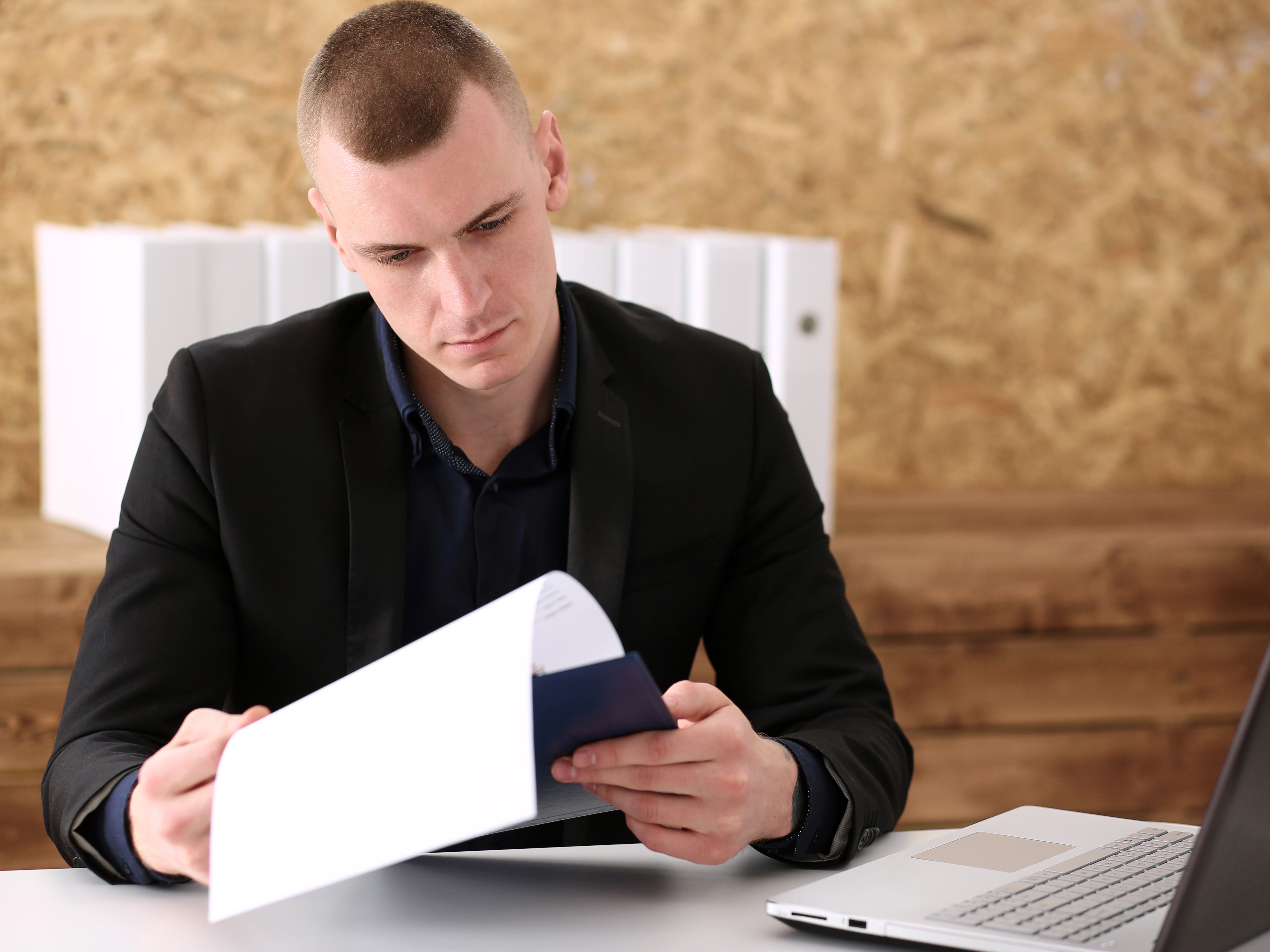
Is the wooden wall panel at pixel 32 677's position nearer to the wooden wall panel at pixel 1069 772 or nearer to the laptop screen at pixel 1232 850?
the wooden wall panel at pixel 1069 772

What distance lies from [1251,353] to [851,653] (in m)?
1.52

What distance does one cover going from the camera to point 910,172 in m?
2.08

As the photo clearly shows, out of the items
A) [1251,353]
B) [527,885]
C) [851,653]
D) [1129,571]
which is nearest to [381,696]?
[527,885]

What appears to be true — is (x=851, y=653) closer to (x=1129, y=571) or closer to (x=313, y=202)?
(x=313, y=202)

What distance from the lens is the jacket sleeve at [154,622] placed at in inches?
32.9

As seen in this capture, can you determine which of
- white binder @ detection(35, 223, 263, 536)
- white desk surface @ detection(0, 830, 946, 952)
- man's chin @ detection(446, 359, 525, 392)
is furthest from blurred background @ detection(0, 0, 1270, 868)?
white desk surface @ detection(0, 830, 946, 952)

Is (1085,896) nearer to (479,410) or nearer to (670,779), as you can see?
(670,779)

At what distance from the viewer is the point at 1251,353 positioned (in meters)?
2.21

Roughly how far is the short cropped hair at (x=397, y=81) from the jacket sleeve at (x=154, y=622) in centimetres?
23

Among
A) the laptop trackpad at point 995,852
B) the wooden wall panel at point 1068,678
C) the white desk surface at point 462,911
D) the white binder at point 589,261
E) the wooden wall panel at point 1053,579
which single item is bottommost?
the wooden wall panel at point 1068,678

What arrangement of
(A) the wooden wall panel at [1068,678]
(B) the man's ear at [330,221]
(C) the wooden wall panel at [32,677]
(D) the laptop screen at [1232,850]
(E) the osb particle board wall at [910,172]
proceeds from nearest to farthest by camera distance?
(D) the laptop screen at [1232,850]
(B) the man's ear at [330,221]
(C) the wooden wall panel at [32,677]
(A) the wooden wall panel at [1068,678]
(E) the osb particle board wall at [910,172]

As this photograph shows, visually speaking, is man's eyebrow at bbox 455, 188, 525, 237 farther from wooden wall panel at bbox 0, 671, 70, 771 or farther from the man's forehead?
wooden wall panel at bbox 0, 671, 70, 771

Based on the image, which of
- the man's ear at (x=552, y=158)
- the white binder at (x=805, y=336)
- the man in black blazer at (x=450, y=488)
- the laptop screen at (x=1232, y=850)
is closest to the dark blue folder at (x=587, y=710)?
the man in black blazer at (x=450, y=488)

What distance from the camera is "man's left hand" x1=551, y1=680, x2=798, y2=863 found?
672 mm
